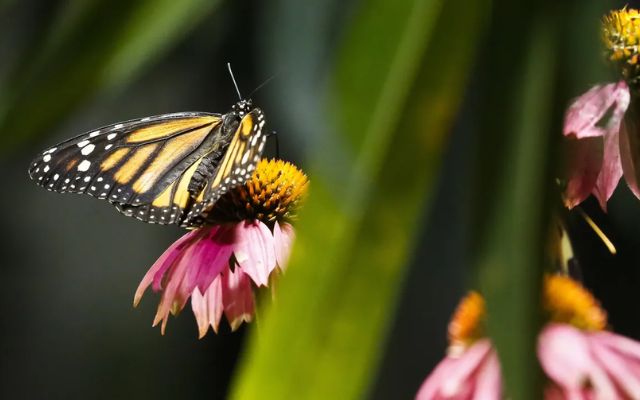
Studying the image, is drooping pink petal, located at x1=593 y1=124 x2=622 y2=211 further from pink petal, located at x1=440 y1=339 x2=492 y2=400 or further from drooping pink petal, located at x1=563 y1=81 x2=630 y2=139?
pink petal, located at x1=440 y1=339 x2=492 y2=400

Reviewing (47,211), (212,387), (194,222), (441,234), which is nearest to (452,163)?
(441,234)

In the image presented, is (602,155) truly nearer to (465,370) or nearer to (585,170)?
(585,170)

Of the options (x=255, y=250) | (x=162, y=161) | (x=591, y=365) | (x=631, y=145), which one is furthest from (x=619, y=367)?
(x=162, y=161)

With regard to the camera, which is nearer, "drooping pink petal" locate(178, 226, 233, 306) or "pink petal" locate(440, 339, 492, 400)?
"pink petal" locate(440, 339, 492, 400)

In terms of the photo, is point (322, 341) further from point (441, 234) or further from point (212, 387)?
point (212, 387)

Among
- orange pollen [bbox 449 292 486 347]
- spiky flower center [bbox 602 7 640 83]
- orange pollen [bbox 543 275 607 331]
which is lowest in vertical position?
orange pollen [bbox 449 292 486 347]

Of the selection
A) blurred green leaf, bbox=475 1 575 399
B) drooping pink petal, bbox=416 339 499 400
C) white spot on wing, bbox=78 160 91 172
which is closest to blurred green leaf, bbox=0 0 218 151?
blurred green leaf, bbox=475 1 575 399
